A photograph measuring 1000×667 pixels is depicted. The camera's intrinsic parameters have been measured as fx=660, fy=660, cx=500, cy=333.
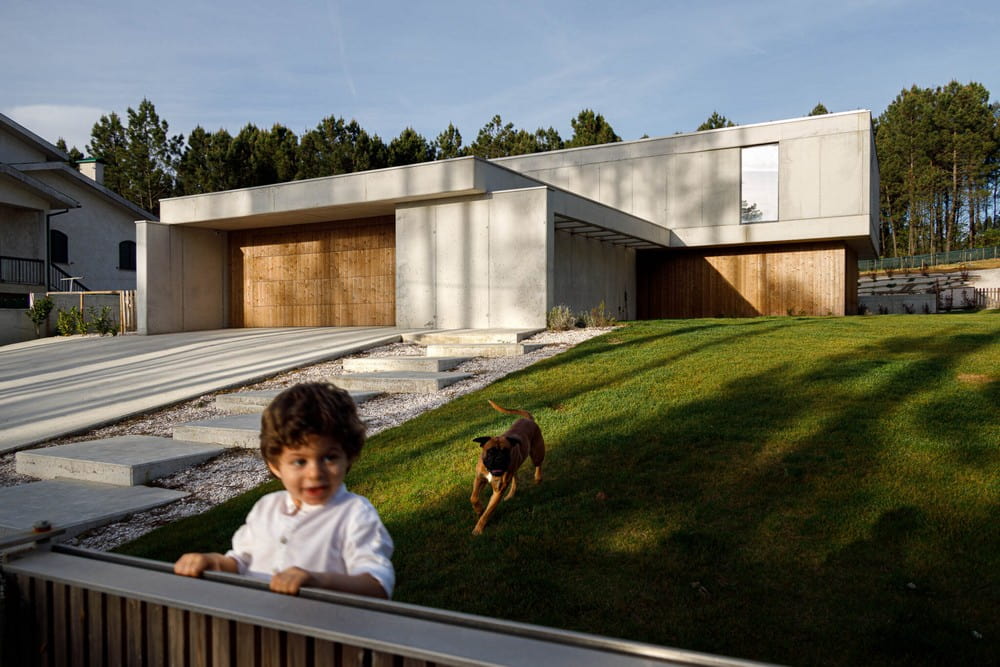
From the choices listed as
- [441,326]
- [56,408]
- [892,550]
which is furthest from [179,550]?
[441,326]

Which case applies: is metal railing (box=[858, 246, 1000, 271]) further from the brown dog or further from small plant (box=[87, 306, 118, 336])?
the brown dog

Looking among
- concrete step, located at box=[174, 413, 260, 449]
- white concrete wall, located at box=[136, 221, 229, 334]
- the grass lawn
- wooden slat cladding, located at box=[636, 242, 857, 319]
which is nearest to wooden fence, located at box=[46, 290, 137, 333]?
white concrete wall, located at box=[136, 221, 229, 334]

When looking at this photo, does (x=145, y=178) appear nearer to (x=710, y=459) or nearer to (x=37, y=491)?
(x=37, y=491)

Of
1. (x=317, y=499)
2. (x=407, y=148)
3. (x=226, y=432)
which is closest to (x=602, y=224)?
(x=226, y=432)

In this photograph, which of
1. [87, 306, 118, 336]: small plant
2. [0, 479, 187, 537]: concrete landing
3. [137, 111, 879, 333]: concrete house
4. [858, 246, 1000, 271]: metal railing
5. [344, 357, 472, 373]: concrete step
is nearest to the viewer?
[0, 479, 187, 537]: concrete landing

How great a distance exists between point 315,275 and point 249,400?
10962 mm

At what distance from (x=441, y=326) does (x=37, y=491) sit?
33.8 ft

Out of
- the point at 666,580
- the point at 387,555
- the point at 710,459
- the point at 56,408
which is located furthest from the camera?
the point at 56,408

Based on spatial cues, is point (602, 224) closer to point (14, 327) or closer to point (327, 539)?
point (327, 539)

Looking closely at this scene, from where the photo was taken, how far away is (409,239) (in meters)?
16.1

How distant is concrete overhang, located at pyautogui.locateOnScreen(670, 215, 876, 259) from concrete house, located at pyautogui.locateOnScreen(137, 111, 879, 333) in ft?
0.15

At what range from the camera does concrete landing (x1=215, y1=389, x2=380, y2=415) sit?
8424 mm

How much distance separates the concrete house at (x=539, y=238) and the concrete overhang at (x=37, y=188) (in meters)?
8.82

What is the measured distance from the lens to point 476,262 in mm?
15117
